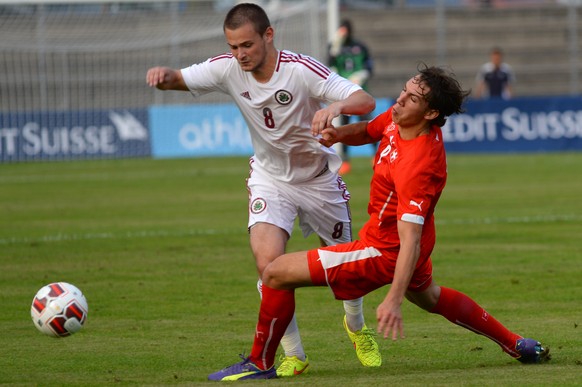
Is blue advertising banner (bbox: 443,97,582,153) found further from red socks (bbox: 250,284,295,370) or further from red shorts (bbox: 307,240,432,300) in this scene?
red shorts (bbox: 307,240,432,300)

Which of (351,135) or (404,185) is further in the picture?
(351,135)

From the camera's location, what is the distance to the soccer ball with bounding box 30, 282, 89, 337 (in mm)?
6859

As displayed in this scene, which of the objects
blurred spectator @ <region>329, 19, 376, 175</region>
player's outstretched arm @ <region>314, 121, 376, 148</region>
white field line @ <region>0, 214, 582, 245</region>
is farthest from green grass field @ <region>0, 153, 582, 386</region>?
blurred spectator @ <region>329, 19, 376, 175</region>

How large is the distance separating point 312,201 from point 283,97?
72 cm

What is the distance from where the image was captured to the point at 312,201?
762 centimetres

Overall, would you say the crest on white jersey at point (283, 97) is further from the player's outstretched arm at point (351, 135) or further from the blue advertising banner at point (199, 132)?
the blue advertising banner at point (199, 132)

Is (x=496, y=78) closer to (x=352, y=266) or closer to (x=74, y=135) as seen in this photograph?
(x=74, y=135)

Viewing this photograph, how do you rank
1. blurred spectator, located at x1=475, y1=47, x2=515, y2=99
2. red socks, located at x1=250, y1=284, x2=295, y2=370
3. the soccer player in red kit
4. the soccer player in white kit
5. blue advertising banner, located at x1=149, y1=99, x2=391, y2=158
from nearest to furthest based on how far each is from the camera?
the soccer player in red kit
red socks, located at x1=250, y1=284, x2=295, y2=370
the soccer player in white kit
blue advertising banner, located at x1=149, y1=99, x2=391, y2=158
blurred spectator, located at x1=475, y1=47, x2=515, y2=99

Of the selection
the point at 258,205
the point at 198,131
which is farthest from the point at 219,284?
the point at 198,131

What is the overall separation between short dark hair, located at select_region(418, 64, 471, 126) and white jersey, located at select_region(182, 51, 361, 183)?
96cm

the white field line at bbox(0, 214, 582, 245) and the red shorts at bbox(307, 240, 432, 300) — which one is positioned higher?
the red shorts at bbox(307, 240, 432, 300)

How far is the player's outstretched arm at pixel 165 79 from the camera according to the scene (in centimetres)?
748

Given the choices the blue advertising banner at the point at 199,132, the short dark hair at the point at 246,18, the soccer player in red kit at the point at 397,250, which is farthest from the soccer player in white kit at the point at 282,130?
the blue advertising banner at the point at 199,132

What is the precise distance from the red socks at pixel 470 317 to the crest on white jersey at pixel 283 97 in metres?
1.60
